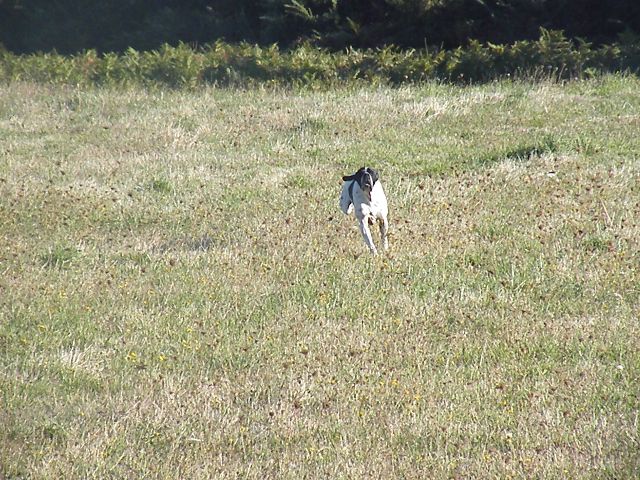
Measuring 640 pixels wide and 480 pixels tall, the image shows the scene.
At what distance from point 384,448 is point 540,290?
3215 millimetres

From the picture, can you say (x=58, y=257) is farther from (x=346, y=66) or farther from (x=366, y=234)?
(x=346, y=66)

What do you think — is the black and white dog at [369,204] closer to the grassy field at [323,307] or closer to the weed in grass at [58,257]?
the grassy field at [323,307]

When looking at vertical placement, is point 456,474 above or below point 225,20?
above

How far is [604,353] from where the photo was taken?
7.37 m

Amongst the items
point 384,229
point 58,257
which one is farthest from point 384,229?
point 58,257

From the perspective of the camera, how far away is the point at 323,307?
28.6 feet

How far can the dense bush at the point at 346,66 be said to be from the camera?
20891 mm

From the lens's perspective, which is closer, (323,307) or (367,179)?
(323,307)

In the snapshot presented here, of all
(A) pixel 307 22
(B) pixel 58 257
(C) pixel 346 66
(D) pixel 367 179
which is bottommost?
(A) pixel 307 22

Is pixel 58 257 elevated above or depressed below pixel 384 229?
below

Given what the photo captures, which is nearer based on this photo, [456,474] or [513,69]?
[456,474]

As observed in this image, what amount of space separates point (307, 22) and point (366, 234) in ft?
71.9

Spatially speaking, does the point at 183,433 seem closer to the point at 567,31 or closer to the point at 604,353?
the point at 604,353

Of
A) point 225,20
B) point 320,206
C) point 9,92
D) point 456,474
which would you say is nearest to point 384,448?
point 456,474
